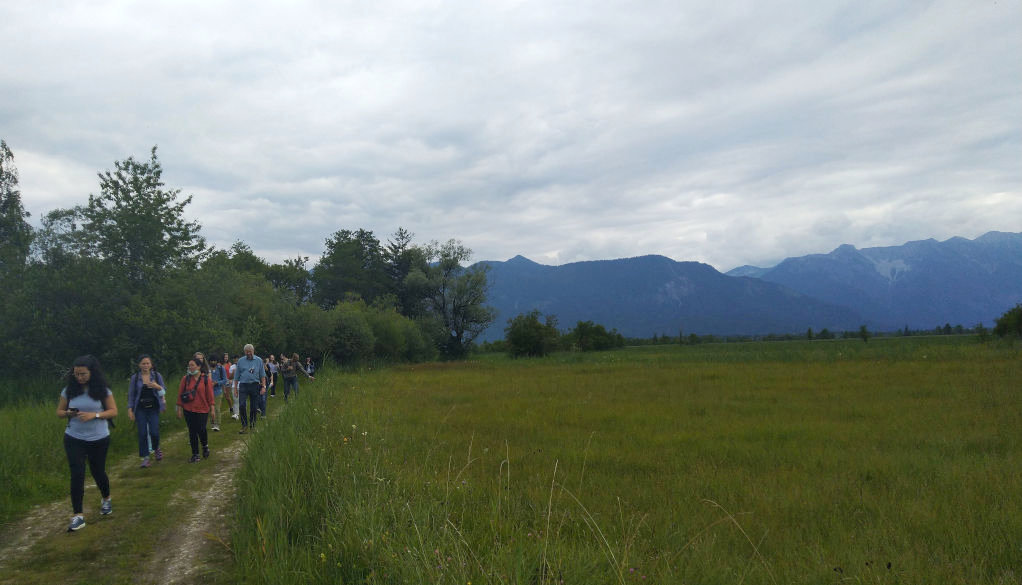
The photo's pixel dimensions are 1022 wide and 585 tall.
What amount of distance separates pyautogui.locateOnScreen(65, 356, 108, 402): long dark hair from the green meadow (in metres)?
2.08

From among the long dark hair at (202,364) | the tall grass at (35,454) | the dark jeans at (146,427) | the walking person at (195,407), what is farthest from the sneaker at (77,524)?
the long dark hair at (202,364)

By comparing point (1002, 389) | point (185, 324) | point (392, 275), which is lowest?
point (1002, 389)

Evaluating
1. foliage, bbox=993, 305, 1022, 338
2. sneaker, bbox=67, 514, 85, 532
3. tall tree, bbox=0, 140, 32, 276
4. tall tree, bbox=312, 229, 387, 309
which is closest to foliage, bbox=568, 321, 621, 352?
tall tree, bbox=312, 229, 387, 309

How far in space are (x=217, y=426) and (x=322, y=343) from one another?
2707 cm

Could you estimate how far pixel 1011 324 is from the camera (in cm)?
5006

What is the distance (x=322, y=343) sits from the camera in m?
40.6

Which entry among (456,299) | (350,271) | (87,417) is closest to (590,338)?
(456,299)

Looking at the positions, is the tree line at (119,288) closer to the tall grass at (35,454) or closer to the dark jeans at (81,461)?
the tall grass at (35,454)

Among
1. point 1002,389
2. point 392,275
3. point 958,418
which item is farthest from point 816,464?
point 392,275

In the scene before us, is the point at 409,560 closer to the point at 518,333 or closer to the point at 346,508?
the point at 346,508

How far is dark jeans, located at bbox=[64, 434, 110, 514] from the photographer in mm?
6477

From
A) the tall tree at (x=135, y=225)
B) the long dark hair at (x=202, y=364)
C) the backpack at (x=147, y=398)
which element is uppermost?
the tall tree at (x=135, y=225)

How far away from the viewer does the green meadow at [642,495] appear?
4297 millimetres

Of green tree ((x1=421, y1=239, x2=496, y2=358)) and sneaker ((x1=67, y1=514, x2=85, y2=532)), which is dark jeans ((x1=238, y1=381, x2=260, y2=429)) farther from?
green tree ((x1=421, y1=239, x2=496, y2=358))
